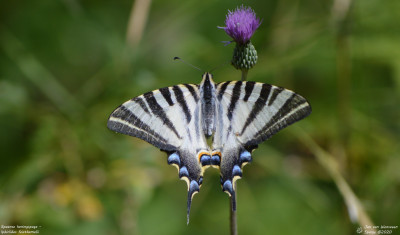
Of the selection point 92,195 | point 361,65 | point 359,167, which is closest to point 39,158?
point 92,195

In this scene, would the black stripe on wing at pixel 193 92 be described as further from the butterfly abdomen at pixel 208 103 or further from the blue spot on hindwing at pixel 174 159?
the blue spot on hindwing at pixel 174 159

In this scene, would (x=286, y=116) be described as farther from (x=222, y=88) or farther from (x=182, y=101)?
(x=182, y=101)

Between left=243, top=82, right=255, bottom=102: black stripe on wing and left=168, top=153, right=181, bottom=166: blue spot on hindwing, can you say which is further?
left=168, top=153, right=181, bottom=166: blue spot on hindwing

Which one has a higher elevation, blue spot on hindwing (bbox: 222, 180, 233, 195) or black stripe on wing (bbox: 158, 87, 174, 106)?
black stripe on wing (bbox: 158, 87, 174, 106)

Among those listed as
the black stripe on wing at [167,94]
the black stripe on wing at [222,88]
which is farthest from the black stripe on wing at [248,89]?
the black stripe on wing at [167,94]

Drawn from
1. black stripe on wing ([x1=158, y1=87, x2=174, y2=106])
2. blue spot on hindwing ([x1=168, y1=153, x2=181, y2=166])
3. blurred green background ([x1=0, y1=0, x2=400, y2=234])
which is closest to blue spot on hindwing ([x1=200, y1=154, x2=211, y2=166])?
blue spot on hindwing ([x1=168, y1=153, x2=181, y2=166])

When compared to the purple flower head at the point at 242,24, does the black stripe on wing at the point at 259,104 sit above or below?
below

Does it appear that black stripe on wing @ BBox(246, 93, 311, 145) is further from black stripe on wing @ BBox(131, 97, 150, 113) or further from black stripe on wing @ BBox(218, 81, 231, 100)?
black stripe on wing @ BBox(131, 97, 150, 113)

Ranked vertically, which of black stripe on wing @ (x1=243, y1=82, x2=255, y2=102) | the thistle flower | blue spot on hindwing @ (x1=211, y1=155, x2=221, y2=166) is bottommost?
blue spot on hindwing @ (x1=211, y1=155, x2=221, y2=166)
